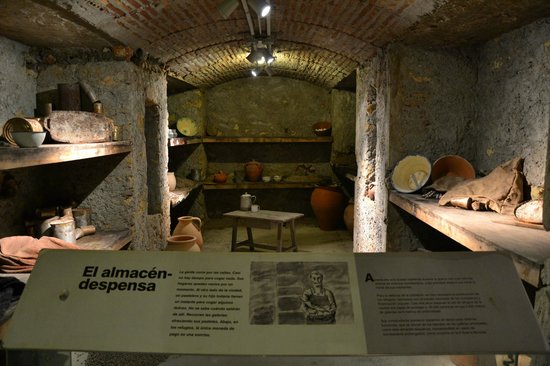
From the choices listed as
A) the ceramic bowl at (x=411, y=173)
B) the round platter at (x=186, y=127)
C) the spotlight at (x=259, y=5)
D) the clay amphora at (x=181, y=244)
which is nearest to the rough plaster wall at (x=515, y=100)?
the ceramic bowl at (x=411, y=173)

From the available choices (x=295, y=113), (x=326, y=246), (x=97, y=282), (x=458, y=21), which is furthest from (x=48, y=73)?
(x=295, y=113)

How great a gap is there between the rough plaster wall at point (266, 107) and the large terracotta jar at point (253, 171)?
74 centimetres

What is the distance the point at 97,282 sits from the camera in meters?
1.43

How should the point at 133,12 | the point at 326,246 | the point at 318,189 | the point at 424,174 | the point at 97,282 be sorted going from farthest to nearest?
the point at 318,189
the point at 326,246
the point at 424,174
the point at 133,12
the point at 97,282

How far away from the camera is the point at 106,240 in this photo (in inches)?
141

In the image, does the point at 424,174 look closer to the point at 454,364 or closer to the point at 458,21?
the point at 458,21

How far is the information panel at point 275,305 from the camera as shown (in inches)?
50.9

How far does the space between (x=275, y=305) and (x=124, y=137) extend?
3.06 m

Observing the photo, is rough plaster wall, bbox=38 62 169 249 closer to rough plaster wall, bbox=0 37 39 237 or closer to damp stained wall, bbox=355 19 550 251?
rough plaster wall, bbox=0 37 39 237

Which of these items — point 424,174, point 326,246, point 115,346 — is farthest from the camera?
point 326,246

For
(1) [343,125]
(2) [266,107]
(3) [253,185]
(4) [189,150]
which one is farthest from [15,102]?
(1) [343,125]

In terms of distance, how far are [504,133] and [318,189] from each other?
13.5 ft

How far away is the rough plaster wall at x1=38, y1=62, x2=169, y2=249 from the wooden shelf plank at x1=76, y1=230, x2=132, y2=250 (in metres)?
0.17

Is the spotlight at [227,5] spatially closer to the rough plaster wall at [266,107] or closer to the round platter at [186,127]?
the round platter at [186,127]
